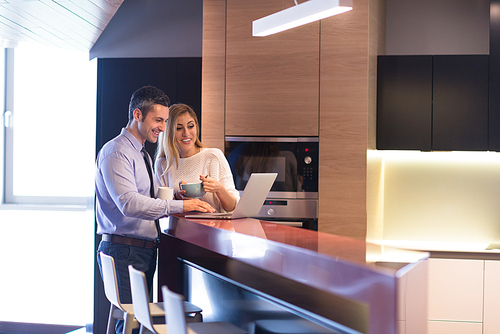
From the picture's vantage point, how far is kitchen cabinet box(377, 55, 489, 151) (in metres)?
3.36

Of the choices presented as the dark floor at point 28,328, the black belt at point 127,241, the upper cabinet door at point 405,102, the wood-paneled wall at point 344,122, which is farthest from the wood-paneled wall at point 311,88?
the dark floor at point 28,328

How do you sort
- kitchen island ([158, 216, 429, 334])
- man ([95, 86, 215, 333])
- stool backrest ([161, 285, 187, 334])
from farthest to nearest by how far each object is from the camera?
man ([95, 86, 215, 333]) → stool backrest ([161, 285, 187, 334]) → kitchen island ([158, 216, 429, 334])

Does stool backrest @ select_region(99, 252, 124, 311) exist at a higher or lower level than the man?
lower

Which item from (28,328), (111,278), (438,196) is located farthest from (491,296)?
(28,328)

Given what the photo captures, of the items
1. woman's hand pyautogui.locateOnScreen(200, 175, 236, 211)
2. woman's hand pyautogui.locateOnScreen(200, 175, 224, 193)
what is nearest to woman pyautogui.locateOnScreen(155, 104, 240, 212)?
woman's hand pyautogui.locateOnScreen(200, 175, 236, 211)

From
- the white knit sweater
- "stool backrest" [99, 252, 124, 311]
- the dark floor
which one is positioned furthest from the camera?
the dark floor

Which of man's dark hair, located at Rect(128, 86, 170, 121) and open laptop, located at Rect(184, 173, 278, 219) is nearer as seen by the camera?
open laptop, located at Rect(184, 173, 278, 219)

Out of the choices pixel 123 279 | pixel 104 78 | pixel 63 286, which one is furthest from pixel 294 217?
pixel 63 286

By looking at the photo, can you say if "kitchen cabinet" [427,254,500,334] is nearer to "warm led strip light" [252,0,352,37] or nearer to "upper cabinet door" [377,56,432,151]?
"upper cabinet door" [377,56,432,151]

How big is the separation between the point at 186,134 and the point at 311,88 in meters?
1.00

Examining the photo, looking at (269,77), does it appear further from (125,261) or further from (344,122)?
(125,261)

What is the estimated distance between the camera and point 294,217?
3.30m

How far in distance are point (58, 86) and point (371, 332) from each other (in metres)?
4.62

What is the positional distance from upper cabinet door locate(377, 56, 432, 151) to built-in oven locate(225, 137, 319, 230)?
63 cm
